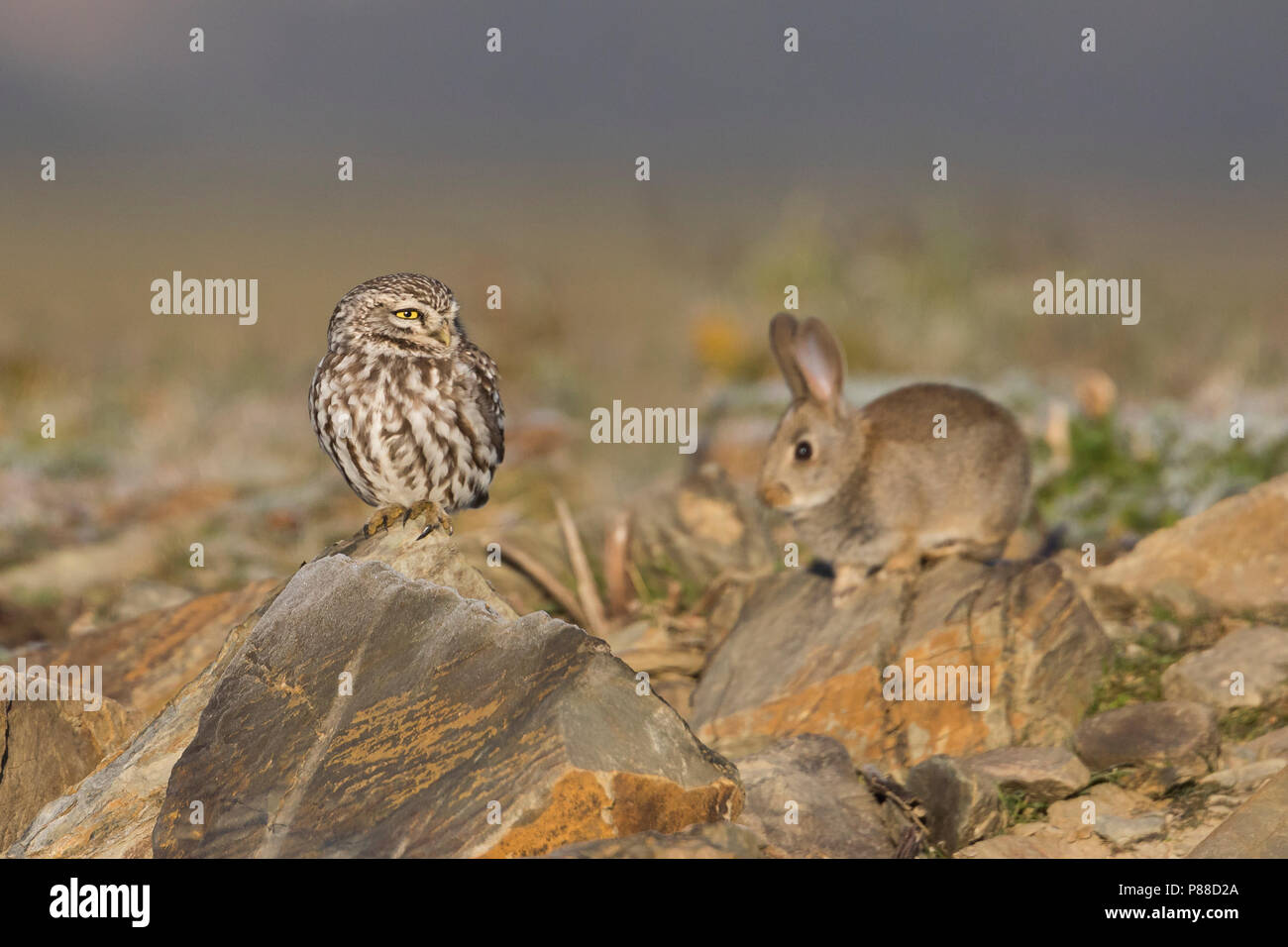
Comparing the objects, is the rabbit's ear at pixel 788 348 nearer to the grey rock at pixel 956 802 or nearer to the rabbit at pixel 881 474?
the rabbit at pixel 881 474

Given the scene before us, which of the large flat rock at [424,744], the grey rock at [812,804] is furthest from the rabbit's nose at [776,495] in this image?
the large flat rock at [424,744]

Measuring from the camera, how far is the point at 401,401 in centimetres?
716

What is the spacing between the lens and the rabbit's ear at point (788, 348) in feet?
28.9

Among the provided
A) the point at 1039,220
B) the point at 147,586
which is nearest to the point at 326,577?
the point at 147,586

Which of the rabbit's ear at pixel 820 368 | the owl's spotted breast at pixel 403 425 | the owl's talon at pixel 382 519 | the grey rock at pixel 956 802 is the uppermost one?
the rabbit's ear at pixel 820 368

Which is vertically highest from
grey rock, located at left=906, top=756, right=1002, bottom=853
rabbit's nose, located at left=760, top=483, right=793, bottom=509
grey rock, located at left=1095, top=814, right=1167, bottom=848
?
rabbit's nose, located at left=760, top=483, right=793, bottom=509

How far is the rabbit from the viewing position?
8820mm

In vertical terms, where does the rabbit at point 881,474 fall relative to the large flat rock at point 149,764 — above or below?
above

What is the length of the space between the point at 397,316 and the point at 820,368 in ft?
10.0

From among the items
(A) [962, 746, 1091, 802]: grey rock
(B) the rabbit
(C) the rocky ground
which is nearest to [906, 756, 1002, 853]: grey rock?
(C) the rocky ground

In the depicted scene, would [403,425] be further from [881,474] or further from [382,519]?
[881,474]

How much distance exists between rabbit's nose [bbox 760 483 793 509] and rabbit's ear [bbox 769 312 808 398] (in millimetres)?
639

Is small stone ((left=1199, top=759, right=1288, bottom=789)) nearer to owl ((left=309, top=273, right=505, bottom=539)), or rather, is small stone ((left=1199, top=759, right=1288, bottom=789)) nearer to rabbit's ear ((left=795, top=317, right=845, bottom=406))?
rabbit's ear ((left=795, top=317, right=845, bottom=406))

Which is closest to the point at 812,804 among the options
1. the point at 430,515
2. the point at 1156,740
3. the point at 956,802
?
the point at 956,802
